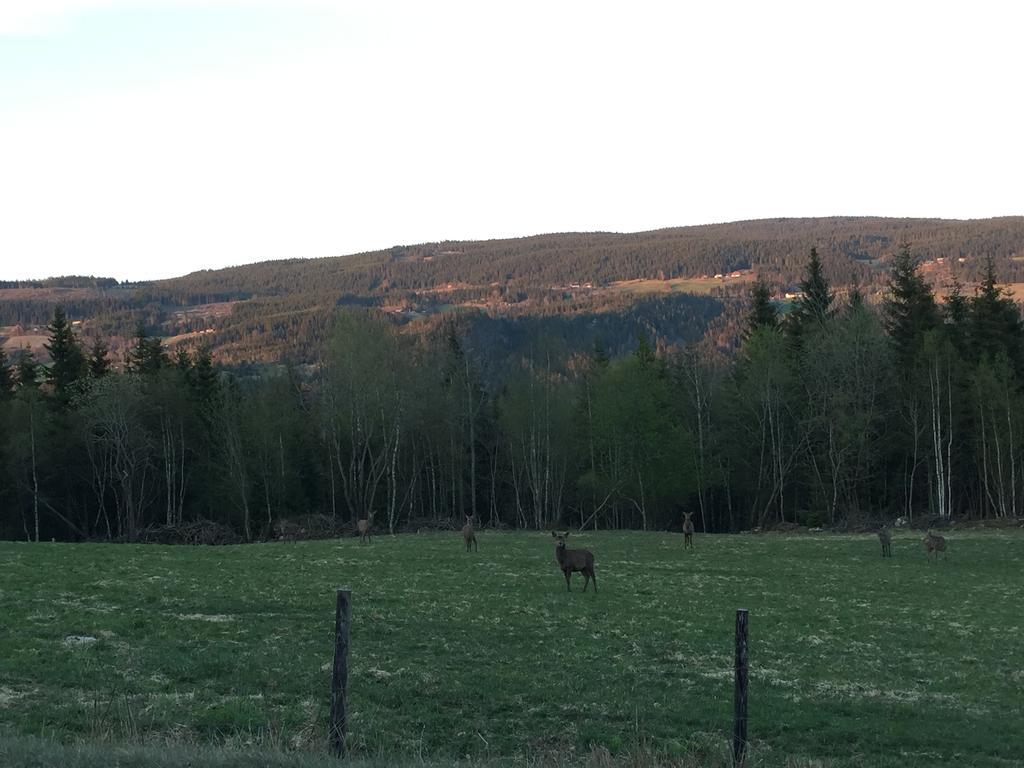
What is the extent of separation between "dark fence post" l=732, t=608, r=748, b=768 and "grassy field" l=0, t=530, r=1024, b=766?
742 millimetres

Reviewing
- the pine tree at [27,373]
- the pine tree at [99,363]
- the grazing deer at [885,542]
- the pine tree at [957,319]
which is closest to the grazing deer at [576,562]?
the grazing deer at [885,542]

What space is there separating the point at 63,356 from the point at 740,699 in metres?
75.3

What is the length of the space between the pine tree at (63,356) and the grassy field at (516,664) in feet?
165

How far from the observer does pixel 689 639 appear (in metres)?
18.5

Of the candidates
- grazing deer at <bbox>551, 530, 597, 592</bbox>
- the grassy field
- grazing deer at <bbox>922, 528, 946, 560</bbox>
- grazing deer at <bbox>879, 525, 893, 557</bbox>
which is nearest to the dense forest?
grazing deer at <bbox>879, 525, 893, 557</bbox>

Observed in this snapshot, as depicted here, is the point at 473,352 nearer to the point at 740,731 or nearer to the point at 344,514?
the point at 344,514

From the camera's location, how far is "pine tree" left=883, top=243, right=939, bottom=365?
218 ft

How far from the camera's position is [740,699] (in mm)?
10375

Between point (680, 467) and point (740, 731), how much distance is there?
58537 millimetres

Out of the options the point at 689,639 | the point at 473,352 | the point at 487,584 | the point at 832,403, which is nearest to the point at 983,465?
the point at 832,403

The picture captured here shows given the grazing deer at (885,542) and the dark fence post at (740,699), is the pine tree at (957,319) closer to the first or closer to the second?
the grazing deer at (885,542)

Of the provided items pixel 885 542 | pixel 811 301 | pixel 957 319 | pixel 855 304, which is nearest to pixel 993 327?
pixel 957 319

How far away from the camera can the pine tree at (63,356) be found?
244 ft

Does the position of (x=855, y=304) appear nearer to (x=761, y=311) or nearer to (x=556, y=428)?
(x=761, y=311)
